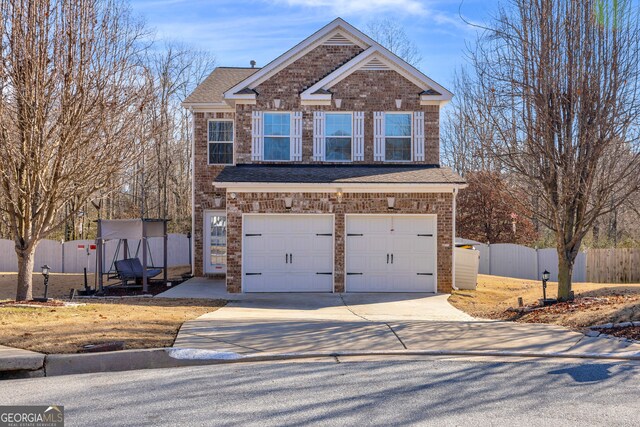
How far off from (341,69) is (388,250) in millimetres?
5942

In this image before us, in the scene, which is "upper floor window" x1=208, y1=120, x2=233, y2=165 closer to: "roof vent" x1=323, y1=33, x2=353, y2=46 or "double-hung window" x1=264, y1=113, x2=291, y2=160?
"double-hung window" x1=264, y1=113, x2=291, y2=160

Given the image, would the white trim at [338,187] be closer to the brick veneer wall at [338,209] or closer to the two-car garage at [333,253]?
the brick veneer wall at [338,209]

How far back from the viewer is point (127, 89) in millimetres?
14570

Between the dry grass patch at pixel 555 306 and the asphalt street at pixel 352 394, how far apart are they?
3473 millimetres

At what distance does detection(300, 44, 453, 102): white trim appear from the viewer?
20.1 m

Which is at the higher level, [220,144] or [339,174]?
[220,144]

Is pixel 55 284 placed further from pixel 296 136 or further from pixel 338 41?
pixel 338 41

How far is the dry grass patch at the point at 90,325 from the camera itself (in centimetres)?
932

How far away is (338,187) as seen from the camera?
717 inches

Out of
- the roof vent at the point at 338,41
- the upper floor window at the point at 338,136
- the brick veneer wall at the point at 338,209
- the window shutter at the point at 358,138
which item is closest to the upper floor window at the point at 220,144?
the upper floor window at the point at 338,136

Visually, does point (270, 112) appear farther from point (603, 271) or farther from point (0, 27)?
point (603, 271)

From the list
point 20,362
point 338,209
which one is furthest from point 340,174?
point 20,362

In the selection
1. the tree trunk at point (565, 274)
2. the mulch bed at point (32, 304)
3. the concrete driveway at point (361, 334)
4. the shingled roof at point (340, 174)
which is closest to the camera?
the concrete driveway at point (361, 334)

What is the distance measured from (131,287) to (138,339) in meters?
11.4
